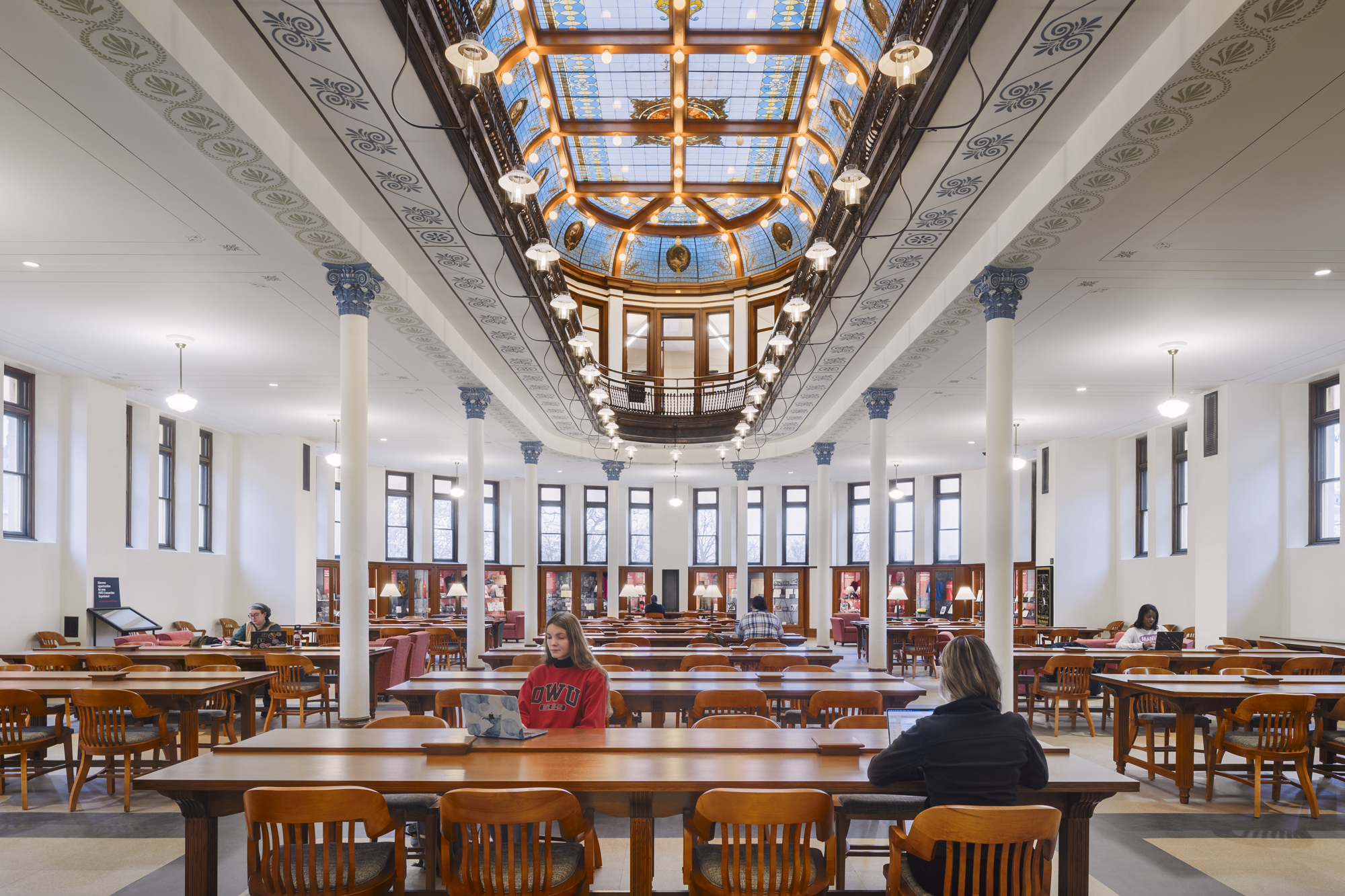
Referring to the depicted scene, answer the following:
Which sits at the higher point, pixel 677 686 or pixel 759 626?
pixel 677 686

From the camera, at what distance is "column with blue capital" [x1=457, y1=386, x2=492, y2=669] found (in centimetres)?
1295

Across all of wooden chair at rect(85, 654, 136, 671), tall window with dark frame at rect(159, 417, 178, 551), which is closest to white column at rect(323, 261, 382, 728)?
wooden chair at rect(85, 654, 136, 671)

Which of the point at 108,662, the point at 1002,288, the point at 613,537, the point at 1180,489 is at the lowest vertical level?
the point at 108,662

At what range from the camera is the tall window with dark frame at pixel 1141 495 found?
18.0 meters

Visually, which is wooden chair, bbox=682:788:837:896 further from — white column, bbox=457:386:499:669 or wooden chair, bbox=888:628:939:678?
wooden chair, bbox=888:628:939:678

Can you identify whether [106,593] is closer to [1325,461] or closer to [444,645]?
[444,645]

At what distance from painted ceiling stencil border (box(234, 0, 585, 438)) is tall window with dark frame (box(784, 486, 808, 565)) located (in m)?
17.1

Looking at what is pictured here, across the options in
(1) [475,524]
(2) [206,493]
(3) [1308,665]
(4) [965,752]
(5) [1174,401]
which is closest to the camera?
(4) [965,752]

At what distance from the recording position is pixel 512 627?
23.8 meters

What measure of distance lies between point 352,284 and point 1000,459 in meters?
6.19

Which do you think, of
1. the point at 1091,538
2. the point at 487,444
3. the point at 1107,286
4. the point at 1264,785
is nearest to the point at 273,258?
the point at 1107,286

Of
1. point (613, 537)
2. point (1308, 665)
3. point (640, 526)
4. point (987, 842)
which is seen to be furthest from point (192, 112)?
point (640, 526)

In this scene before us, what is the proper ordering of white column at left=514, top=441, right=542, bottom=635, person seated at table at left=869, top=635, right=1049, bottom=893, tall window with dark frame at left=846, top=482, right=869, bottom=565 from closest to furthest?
1. person seated at table at left=869, top=635, right=1049, bottom=893
2. white column at left=514, top=441, right=542, bottom=635
3. tall window with dark frame at left=846, top=482, right=869, bottom=565

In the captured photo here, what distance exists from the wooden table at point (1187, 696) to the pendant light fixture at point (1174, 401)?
10.7ft
